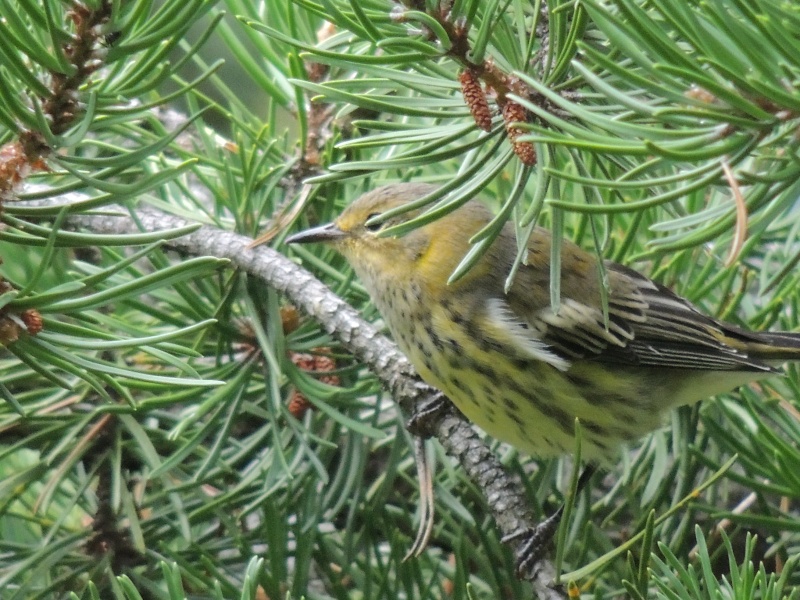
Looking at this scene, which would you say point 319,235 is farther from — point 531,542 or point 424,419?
point 531,542

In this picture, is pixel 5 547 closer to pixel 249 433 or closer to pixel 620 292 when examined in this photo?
pixel 249 433

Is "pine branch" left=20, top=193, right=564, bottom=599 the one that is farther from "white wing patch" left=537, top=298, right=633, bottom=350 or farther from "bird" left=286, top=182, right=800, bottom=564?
"white wing patch" left=537, top=298, right=633, bottom=350

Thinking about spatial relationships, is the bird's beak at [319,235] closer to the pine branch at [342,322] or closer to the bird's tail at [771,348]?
the pine branch at [342,322]

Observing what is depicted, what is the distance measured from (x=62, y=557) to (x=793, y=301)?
107 cm

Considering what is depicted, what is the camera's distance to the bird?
5.36 feet

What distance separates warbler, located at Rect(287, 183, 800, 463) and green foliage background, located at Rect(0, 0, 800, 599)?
0.20 ft

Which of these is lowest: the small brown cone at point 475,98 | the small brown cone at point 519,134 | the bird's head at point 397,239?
the bird's head at point 397,239

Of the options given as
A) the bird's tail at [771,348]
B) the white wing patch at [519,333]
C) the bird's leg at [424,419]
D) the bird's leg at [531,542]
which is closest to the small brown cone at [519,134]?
the bird's leg at [531,542]

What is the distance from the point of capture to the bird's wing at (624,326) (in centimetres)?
179

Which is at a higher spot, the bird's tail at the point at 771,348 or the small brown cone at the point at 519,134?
the small brown cone at the point at 519,134

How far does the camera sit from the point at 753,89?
0.63 meters

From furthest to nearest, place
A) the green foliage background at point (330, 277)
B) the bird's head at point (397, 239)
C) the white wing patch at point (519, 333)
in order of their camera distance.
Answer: the white wing patch at point (519, 333) → the bird's head at point (397, 239) → the green foliage background at point (330, 277)

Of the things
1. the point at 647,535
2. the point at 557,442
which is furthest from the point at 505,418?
the point at 647,535

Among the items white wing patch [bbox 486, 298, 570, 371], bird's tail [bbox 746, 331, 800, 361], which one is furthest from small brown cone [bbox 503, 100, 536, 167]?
bird's tail [bbox 746, 331, 800, 361]
